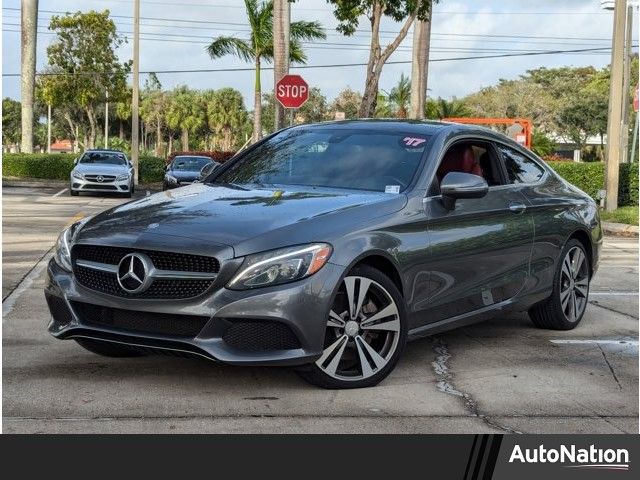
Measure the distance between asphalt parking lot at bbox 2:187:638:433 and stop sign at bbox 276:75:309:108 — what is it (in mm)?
12541

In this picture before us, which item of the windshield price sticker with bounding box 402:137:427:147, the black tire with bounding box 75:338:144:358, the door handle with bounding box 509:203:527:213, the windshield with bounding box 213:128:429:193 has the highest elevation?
the windshield price sticker with bounding box 402:137:427:147

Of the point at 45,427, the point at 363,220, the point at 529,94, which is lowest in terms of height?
the point at 45,427

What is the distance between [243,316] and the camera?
5.34m

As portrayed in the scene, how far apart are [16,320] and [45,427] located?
3.14 metres

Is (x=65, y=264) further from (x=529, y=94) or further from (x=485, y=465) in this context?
(x=529, y=94)

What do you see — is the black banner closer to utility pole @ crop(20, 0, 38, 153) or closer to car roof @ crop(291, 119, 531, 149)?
car roof @ crop(291, 119, 531, 149)

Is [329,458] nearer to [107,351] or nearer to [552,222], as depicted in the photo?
[107,351]

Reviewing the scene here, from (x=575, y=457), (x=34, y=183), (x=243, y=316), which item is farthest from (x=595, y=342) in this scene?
(x=34, y=183)

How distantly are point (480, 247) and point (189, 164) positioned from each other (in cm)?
2238

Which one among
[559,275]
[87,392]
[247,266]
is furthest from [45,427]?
[559,275]

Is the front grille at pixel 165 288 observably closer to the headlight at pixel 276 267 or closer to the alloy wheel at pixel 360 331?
the headlight at pixel 276 267

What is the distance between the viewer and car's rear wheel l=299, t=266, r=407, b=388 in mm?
5660

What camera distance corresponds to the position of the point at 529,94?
7856 cm

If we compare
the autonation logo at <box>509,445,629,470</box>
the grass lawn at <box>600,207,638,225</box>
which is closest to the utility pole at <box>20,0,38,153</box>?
the grass lawn at <box>600,207,638,225</box>
